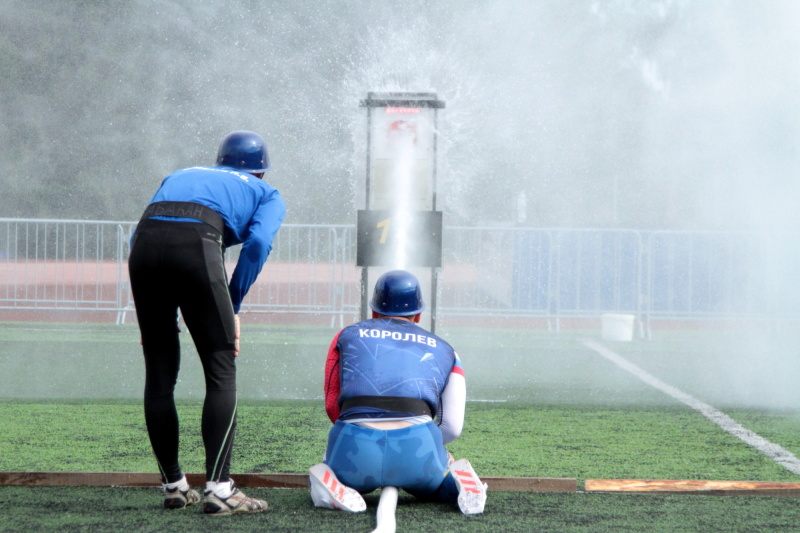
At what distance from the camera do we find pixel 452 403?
11.0 feet

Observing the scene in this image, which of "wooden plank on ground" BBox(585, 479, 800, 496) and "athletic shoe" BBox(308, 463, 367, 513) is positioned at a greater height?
"athletic shoe" BBox(308, 463, 367, 513)

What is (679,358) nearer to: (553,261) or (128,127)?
(553,261)

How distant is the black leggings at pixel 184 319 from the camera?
10.4 feet

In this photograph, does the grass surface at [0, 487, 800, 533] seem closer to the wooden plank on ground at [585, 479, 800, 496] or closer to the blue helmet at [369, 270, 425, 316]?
the wooden plank on ground at [585, 479, 800, 496]

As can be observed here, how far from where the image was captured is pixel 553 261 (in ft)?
42.4

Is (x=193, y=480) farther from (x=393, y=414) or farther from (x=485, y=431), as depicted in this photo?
(x=485, y=431)

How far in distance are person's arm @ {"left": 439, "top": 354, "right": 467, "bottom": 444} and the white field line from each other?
175 centimetres

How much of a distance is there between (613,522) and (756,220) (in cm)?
906

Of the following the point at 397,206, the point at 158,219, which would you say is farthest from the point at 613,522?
the point at 397,206

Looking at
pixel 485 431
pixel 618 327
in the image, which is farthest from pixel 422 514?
pixel 618 327

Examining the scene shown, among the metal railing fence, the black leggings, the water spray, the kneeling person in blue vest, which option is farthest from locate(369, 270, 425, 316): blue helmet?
the metal railing fence

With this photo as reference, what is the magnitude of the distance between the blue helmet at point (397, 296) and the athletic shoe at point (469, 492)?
1.92 ft

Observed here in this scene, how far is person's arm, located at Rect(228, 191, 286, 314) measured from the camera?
3.25m

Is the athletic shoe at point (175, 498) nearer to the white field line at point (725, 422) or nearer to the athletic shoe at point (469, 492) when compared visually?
the athletic shoe at point (469, 492)
